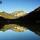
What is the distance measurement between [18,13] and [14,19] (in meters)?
0.07

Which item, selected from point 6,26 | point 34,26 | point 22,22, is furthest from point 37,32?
point 6,26

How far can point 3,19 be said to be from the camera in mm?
1404

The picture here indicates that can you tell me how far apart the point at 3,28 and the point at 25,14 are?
0.23 m

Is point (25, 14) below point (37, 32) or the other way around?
the other way around

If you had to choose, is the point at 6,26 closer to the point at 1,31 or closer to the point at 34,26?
the point at 1,31

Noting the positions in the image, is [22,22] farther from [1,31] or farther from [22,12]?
[1,31]

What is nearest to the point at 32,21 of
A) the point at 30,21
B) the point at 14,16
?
the point at 30,21

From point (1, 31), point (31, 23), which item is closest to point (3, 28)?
point (1, 31)

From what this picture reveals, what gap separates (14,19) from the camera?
141cm

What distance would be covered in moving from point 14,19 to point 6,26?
0.09 metres

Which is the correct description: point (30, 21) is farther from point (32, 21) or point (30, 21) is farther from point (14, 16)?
point (14, 16)

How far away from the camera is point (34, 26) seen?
1439mm

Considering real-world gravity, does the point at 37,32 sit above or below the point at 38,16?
below

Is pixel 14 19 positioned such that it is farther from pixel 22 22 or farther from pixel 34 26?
pixel 34 26
